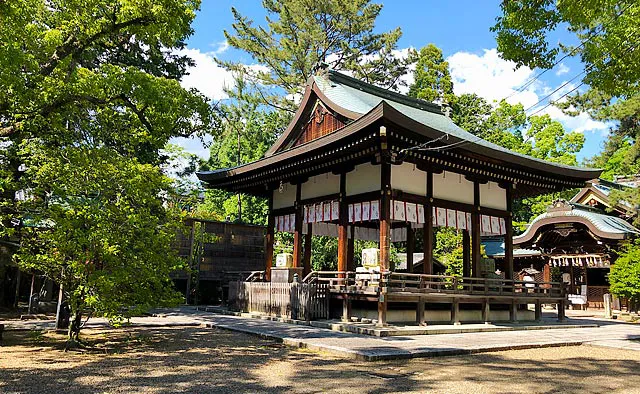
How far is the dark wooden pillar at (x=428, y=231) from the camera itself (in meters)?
14.2

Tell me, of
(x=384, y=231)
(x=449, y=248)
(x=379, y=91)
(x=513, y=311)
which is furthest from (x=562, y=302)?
(x=449, y=248)

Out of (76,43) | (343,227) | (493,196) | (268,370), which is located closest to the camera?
(268,370)

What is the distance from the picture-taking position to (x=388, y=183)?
13.4 meters

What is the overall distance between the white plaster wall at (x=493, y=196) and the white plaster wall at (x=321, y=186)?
16.6 ft

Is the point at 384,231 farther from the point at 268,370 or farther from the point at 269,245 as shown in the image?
the point at 268,370

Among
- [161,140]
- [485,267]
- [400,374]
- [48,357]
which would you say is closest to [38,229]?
[48,357]

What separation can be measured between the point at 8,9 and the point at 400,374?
849 centimetres

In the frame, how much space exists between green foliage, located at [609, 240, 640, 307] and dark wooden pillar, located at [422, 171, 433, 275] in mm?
9397

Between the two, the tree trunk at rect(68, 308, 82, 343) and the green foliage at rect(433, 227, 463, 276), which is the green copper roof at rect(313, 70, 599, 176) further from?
the tree trunk at rect(68, 308, 82, 343)

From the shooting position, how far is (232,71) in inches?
1293

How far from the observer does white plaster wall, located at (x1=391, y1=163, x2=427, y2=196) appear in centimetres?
1388

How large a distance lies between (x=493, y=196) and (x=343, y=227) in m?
5.78

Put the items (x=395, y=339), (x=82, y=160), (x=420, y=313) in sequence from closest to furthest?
(x=82, y=160) → (x=395, y=339) → (x=420, y=313)

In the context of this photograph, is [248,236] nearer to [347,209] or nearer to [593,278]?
[347,209]
